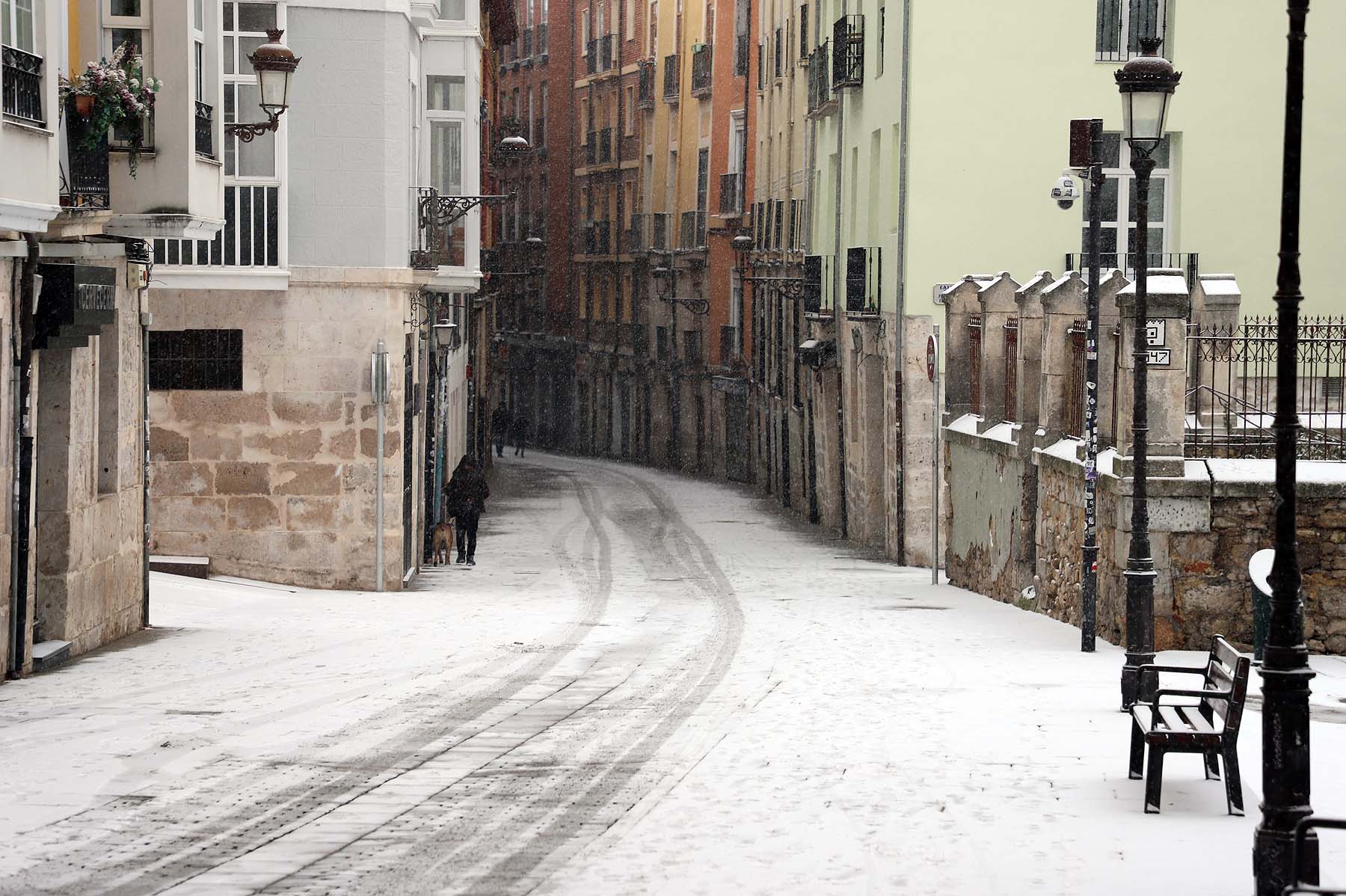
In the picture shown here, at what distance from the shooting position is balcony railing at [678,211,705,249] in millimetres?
53000

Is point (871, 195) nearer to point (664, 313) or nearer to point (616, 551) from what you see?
point (616, 551)

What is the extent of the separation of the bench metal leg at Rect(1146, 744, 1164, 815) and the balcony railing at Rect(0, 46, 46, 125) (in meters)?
7.91

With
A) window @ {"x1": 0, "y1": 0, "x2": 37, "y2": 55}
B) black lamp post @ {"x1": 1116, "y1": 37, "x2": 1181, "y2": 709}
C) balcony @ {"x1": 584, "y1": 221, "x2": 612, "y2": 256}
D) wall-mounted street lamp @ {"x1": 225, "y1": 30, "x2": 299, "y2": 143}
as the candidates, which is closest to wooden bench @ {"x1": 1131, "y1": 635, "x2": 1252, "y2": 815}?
black lamp post @ {"x1": 1116, "y1": 37, "x2": 1181, "y2": 709}

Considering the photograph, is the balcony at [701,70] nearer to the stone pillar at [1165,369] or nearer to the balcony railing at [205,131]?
the balcony railing at [205,131]

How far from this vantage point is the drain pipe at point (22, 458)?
13625 mm

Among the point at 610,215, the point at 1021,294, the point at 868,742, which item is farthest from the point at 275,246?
the point at 610,215

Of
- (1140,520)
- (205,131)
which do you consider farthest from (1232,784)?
(205,131)

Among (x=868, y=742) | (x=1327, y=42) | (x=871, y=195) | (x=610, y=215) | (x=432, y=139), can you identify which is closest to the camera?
(x=868, y=742)

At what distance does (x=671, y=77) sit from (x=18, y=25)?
44.2m

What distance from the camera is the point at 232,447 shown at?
21875 millimetres

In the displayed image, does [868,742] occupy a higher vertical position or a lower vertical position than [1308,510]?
lower

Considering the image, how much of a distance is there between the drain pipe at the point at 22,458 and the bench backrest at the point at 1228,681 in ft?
26.8

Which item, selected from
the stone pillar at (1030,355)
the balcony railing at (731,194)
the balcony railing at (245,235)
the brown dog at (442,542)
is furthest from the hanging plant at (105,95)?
the balcony railing at (731,194)

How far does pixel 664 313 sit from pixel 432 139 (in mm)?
30860
